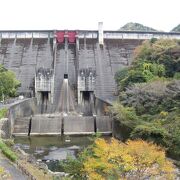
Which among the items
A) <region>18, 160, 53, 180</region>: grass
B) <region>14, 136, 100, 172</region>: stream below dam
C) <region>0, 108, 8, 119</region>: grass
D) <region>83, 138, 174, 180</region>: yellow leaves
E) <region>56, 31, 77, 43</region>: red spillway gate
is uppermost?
<region>56, 31, 77, 43</region>: red spillway gate

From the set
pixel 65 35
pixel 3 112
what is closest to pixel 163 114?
pixel 3 112

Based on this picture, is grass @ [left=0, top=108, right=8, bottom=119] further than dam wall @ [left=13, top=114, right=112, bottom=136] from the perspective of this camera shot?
No

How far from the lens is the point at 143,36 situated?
194 feet

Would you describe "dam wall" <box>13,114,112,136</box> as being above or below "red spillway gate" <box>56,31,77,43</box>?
below

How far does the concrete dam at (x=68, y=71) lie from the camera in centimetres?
3809

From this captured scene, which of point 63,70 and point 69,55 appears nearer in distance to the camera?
point 63,70

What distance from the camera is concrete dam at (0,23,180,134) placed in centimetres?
3809

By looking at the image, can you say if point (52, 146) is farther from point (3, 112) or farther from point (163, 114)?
point (163, 114)

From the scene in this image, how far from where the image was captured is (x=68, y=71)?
50656mm

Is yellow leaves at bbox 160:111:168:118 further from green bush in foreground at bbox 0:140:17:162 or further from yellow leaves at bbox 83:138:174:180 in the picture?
yellow leaves at bbox 83:138:174:180

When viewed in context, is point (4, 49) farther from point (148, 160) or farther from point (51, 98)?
point (148, 160)

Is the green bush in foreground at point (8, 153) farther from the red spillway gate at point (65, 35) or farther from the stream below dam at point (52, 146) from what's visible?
the red spillway gate at point (65, 35)

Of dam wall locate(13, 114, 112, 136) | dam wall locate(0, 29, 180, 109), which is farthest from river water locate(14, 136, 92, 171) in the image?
dam wall locate(0, 29, 180, 109)

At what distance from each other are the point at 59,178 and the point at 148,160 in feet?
14.7
